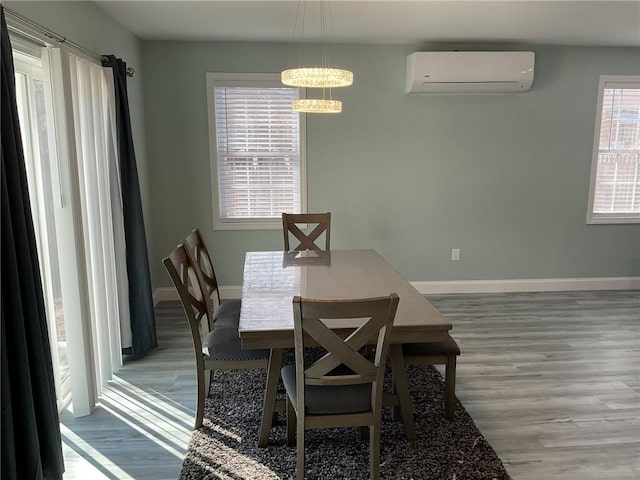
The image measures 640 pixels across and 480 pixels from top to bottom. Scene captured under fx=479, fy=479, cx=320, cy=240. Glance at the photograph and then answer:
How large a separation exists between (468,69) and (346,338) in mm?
3281

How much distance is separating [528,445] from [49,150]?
2877mm

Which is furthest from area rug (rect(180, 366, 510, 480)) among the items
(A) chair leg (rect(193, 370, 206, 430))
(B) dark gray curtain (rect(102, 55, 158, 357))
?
(B) dark gray curtain (rect(102, 55, 158, 357))

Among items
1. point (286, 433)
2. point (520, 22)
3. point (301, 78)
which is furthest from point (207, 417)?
point (520, 22)

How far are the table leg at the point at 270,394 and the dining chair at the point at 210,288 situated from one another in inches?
20.2

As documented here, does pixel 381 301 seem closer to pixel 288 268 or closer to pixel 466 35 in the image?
pixel 288 268

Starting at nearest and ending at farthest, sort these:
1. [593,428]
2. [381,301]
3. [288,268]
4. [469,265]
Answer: [381,301], [593,428], [288,268], [469,265]

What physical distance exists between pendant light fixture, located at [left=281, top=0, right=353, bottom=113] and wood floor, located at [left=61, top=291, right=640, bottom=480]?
1893 mm

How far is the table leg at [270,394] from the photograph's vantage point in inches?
87.7

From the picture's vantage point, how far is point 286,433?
2.43 m

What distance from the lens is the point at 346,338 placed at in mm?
1984

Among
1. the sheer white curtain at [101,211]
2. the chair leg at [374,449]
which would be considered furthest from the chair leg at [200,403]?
the chair leg at [374,449]

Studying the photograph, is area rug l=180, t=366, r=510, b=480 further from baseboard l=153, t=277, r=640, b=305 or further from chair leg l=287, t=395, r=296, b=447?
baseboard l=153, t=277, r=640, b=305

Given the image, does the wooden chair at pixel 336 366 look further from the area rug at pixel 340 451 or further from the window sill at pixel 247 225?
the window sill at pixel 247 225

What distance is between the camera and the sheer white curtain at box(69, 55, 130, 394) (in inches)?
108
